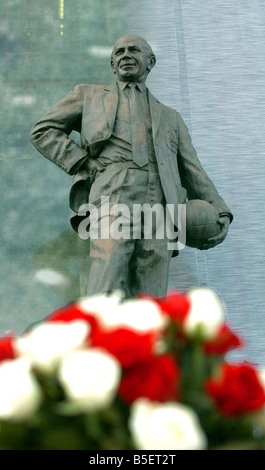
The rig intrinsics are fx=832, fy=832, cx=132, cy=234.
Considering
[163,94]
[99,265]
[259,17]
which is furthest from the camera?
[259,17]

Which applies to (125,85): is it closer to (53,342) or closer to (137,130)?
(137,130)

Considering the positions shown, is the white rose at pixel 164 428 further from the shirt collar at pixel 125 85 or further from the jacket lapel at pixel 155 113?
the shirt collar at pixel 125 85

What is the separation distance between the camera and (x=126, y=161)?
4.73 m

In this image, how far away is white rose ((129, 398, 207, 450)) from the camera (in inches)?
47.1

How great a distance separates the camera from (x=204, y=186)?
507 centimetres

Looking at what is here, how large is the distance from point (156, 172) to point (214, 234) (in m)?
0.52

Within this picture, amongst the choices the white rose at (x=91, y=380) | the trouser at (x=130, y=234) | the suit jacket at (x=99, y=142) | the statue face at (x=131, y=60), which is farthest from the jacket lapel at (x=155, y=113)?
the white rose at (x=91, y=380)

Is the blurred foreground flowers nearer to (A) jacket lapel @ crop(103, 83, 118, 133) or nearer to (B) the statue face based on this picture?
(A) jacket lapel @ crop(103, 83, 118, 133)

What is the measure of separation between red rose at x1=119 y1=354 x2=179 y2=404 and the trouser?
3.13 m

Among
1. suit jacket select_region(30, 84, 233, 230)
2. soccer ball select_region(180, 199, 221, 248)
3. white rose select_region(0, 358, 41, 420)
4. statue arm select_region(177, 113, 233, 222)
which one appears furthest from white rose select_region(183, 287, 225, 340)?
statue arm select_region(177, 113, 233, 222)

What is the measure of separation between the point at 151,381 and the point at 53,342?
7.1 inches

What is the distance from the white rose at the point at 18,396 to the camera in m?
1.29

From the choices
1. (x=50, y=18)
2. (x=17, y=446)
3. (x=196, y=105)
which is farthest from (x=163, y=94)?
(x=17, y=446)
